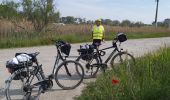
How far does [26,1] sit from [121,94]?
24.7 m

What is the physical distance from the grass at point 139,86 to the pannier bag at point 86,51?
6.87 feet

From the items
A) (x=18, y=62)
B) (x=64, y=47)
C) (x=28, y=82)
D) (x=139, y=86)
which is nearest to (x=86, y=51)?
(x=64, y=47)

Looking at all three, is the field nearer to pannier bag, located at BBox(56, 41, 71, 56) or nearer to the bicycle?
pannier bag, located at BBox(56, 41, 71, 56)

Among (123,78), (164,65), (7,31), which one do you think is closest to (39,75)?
(123,78)

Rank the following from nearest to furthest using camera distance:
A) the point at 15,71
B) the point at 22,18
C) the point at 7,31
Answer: the point at 15,71 → the point at 7,31 → the point at 22,18

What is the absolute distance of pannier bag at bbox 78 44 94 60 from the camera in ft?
36.2

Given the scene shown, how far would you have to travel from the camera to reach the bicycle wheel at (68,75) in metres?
9.63

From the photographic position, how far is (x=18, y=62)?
809 centimetres

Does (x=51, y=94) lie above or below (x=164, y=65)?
below

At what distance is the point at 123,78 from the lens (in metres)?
7.78

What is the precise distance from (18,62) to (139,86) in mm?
2521

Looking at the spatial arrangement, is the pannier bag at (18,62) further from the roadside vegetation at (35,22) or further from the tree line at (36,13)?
the tree line at (36,13)

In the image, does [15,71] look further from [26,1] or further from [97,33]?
[26,1]

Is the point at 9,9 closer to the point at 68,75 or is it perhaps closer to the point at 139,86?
the point at 68,75
